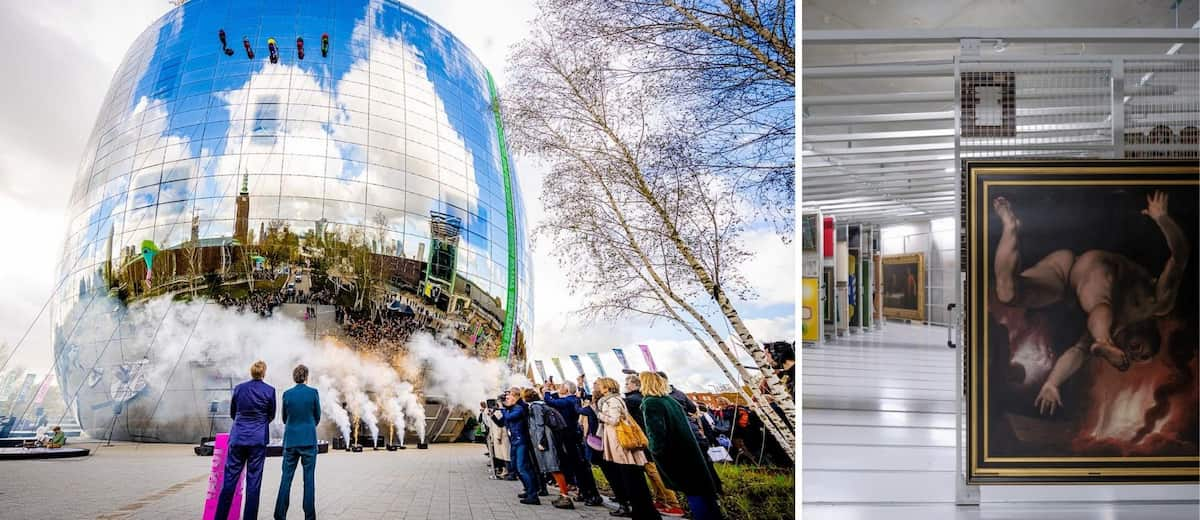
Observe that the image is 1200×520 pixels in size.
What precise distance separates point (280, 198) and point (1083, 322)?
13.8 ft

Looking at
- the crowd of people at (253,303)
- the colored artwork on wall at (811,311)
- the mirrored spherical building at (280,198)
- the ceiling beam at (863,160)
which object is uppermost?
the ceiling beam at (863,160)

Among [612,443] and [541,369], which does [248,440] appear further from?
[612,443]

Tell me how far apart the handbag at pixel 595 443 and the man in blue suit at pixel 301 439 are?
51.3 inches

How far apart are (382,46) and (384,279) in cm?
120

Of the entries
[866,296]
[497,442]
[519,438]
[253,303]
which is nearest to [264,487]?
[253,303]

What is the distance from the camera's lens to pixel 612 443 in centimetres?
318

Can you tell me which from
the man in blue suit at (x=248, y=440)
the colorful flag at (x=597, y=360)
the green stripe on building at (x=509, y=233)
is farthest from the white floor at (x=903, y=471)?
the man in blue suit at (x=248, y=440)

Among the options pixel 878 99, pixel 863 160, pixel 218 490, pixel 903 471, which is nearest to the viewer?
pixel 218 490

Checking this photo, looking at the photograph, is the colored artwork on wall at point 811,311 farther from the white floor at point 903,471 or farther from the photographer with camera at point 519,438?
the photographer with camera at point 519,438

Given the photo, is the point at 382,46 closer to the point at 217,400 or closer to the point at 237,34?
the point at 237,34

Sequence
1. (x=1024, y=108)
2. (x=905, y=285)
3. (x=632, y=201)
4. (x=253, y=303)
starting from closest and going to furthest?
(x=253, y=303) → (x=632, y=201) → (x=1024, y=108) → (x=905, y=285)

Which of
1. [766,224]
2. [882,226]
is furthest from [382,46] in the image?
[882,226]

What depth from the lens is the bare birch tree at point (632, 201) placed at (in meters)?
3.25

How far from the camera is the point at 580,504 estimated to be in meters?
3.05
